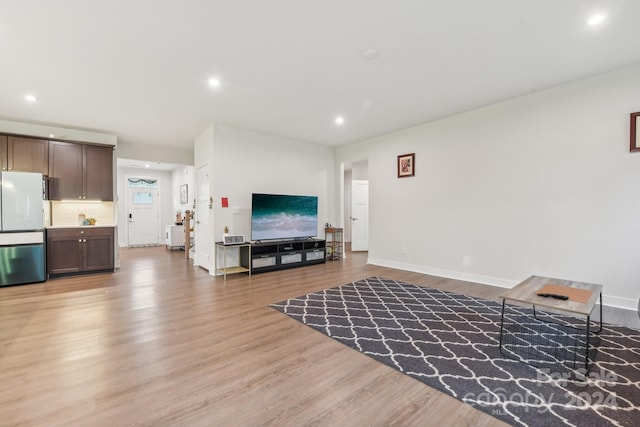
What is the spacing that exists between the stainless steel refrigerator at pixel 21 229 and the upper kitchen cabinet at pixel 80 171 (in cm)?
50

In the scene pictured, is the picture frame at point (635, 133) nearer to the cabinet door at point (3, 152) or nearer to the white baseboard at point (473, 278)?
the white baseboard at point (473, 278)

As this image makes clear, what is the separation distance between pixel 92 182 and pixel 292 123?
394cm

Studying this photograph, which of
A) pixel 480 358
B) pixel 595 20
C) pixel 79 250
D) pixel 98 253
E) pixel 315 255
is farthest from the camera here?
pixel 315 255

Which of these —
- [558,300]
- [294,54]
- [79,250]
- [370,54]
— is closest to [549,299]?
[558,300]

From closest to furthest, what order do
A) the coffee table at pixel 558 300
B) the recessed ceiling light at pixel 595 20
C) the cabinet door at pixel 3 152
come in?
1. the coffee table at pixel 558 300
2. the recessed ceiling light at pixel 595 20
3. the cabinet door at pixel 3 152

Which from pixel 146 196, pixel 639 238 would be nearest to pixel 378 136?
pixel 639 238

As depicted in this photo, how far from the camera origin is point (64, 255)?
16.1ft

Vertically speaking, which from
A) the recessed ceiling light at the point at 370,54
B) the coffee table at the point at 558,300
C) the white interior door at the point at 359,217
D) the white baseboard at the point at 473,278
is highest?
the recessed ceiling light at the point at 370,54

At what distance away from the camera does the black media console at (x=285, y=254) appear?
516 cm

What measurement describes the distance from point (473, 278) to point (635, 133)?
2.56 m

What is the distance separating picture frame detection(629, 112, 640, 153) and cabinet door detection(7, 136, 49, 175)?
8377 mm

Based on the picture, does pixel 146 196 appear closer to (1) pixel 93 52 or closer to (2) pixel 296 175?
(2) pixel 296 175

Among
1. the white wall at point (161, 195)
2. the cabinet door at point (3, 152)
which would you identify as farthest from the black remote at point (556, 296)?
the white wall at point (161, 195)

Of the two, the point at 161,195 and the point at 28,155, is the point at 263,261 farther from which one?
the point at 161,195
